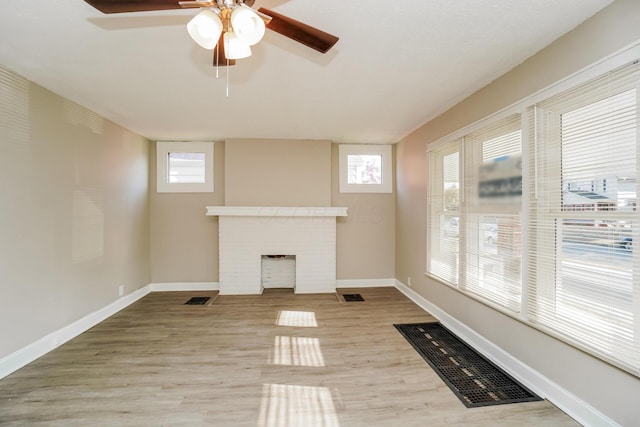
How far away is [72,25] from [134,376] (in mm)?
2602

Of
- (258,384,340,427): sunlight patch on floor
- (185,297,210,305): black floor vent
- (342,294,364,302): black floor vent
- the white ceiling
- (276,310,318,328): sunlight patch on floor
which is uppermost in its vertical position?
the white ceiling

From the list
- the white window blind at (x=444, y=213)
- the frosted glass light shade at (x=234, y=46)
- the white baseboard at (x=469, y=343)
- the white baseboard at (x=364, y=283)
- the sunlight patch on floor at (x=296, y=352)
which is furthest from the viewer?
the white baseboard at (x=364, y=283)

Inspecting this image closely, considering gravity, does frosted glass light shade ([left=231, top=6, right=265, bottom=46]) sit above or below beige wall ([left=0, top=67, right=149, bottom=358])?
above

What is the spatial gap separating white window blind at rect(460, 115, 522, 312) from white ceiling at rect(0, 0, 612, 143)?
570 millimetres

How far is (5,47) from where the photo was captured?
2.05 meters

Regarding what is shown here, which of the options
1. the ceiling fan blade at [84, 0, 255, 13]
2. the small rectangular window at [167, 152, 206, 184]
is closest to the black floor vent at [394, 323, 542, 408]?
the ceiling fan blade at [84, 0, 255, 13]

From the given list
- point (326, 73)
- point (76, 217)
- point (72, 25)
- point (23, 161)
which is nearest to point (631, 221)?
point (326, 73)

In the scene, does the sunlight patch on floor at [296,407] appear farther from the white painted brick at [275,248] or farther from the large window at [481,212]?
the white painted brick at [275,248]

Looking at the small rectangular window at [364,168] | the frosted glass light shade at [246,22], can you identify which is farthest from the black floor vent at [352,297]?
the frosted glass light shade at [246,22]

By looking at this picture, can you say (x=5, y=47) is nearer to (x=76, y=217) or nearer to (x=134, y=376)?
(x=76, y=217)

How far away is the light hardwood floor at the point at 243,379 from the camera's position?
1.88 meters

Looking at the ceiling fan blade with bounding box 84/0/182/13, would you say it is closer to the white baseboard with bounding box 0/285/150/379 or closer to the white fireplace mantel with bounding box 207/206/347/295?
the white baseboard with bounding box 0/285/150/379

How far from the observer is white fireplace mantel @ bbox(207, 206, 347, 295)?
4.61m

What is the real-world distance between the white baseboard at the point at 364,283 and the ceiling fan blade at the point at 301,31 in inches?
160
